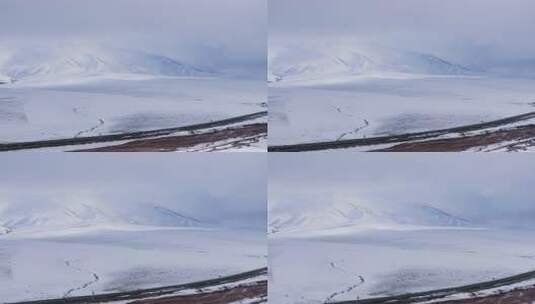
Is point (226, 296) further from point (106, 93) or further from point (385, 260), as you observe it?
point (106, 93)

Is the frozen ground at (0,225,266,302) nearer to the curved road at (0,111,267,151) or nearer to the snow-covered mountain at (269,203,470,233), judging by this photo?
the snow-covered mountain at (269,203,470,233)

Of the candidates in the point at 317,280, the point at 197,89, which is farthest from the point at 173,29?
the point at 317,280

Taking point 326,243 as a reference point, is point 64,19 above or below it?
above

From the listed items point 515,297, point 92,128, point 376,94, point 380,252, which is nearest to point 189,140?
point 92,128

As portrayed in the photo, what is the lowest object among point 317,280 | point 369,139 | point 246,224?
point 317,280

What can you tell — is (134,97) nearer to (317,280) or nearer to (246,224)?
(246,224)

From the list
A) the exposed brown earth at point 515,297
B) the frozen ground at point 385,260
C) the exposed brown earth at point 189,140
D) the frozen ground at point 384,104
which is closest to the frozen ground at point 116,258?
the frozen ground at point 385,260

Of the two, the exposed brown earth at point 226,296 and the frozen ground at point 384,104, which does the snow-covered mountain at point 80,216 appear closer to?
the exposed brown earth at point 226,296
